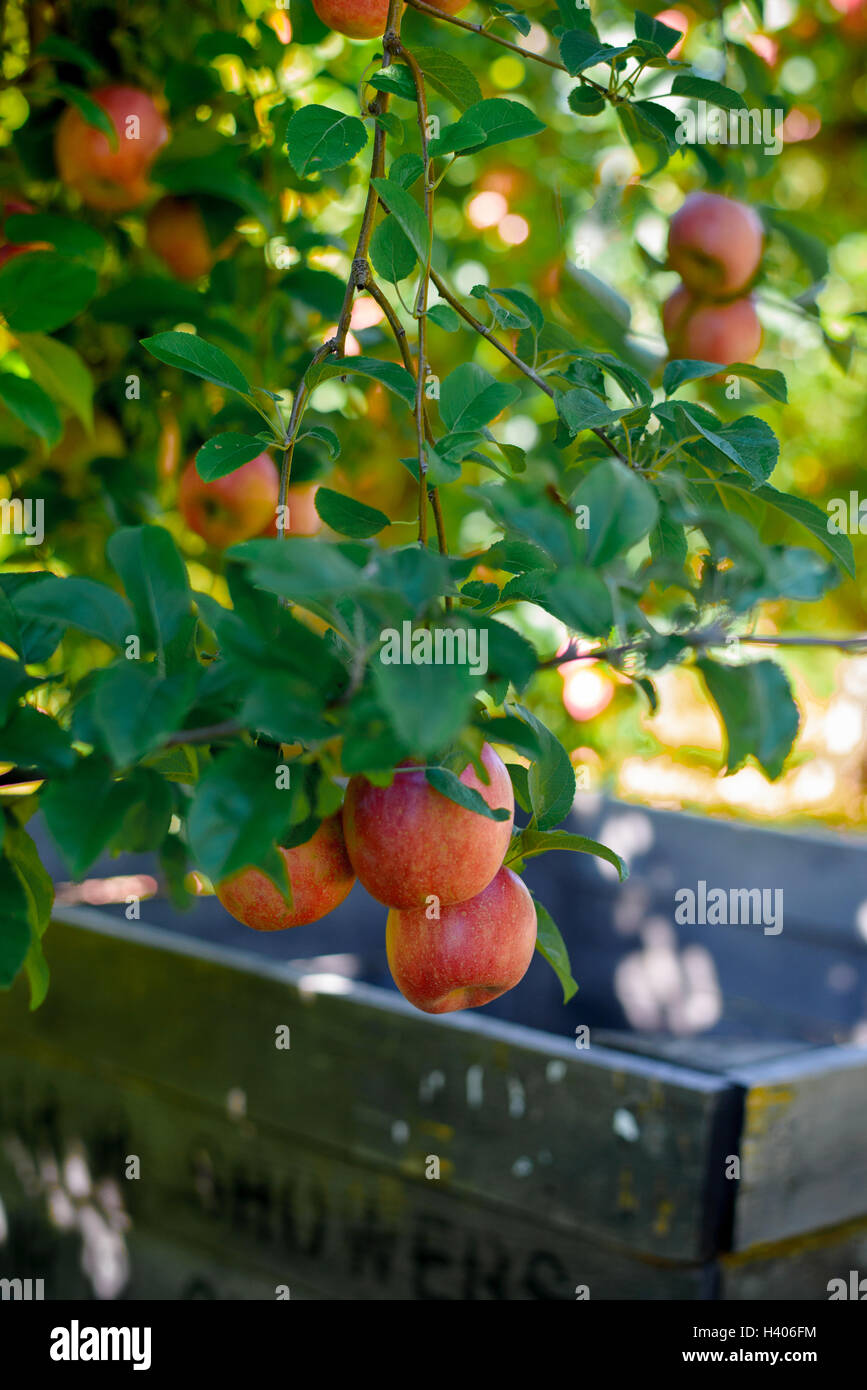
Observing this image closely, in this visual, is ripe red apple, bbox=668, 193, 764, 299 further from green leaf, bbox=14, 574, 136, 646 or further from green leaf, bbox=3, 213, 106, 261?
green leaf, bbox=14, 574, 136, 646

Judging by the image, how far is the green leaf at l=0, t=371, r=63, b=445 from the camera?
0.55m

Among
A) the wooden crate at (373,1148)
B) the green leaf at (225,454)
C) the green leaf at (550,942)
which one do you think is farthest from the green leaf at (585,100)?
the wooden crate at (373,1148)

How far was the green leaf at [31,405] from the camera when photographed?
0.55 m

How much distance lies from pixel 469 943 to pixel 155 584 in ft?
0.54

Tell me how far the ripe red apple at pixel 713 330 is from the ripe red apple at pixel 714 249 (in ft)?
0.03

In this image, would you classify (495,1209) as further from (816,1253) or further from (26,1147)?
(26,1147)

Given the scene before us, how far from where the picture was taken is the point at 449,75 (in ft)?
1.59

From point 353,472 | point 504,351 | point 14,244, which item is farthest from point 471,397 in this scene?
point 353,472

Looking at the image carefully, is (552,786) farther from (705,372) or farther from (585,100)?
(585,100)

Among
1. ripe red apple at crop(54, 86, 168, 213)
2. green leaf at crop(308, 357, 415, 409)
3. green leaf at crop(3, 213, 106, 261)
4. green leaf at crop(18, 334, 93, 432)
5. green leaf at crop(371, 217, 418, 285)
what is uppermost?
ripe red apple at crop(54, 86, 168, 213)

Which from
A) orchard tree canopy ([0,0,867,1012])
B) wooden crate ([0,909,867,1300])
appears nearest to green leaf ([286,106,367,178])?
orchard tree canopy ([0,0,867,1012])

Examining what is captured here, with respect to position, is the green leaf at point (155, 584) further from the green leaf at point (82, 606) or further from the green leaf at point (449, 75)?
the green leaf at point (449, 75)

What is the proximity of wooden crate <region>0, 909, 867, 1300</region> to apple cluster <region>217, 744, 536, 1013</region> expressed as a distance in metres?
0.30
